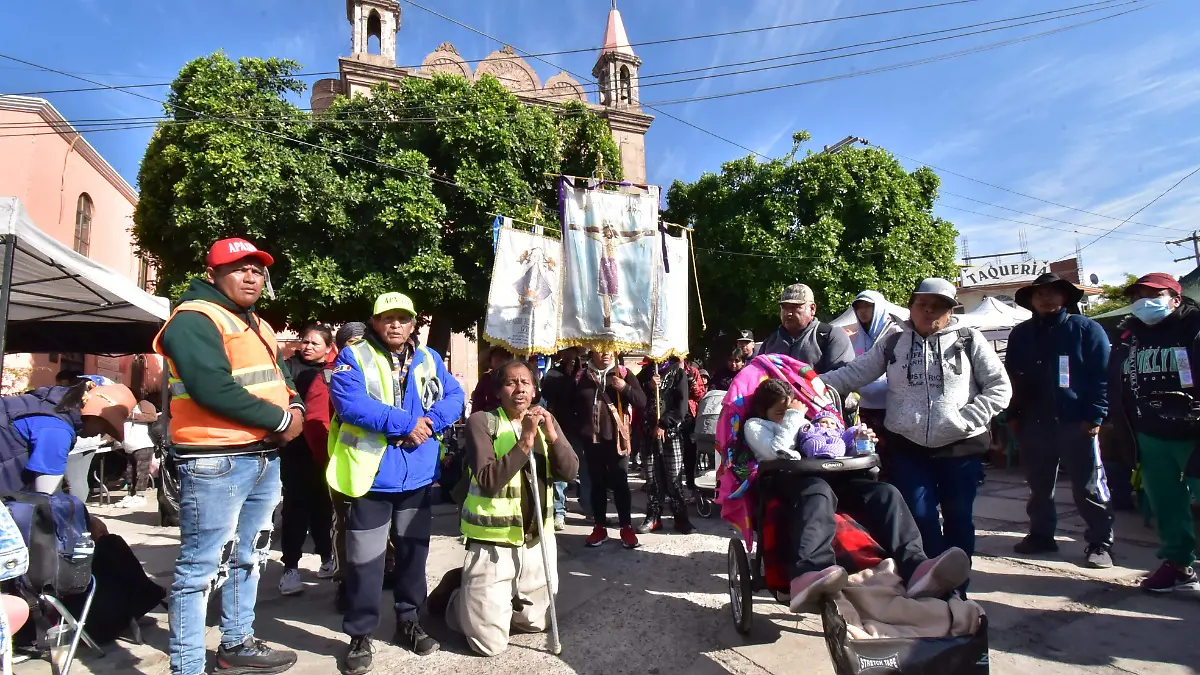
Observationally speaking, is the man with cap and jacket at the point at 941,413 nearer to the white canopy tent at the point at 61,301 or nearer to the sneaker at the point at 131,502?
the white canopy tent at the point at 61,301

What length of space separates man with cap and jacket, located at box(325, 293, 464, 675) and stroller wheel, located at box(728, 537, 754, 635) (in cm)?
163

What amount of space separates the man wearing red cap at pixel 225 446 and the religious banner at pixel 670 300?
3.71m

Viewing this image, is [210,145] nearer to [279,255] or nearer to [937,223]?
[279,255]

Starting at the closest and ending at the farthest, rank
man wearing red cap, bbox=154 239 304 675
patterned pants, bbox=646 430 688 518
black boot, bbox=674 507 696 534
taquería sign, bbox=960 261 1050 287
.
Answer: man wearing red cap, bbox=154 239 304 675 → black boot, bbox=674 507 696 534 → patterned pants, bbox=646 430 688 518 → taquería sign, bbox=960 261 1050 287

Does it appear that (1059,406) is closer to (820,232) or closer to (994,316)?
(994,316)

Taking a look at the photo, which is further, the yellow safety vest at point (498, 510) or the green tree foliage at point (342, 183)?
the green tree foliage at point (342, 183)

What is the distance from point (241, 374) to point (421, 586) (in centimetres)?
147

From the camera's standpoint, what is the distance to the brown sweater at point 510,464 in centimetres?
329

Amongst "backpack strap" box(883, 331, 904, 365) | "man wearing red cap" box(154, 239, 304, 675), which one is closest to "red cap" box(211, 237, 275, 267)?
"man wearing red cap" box(154, 239, 304, 675)

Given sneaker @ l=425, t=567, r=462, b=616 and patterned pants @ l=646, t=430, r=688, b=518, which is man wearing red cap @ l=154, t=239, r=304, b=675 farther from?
patterned pants @ l=646, t=430, r=688, b=518

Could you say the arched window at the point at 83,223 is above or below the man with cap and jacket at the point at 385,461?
above

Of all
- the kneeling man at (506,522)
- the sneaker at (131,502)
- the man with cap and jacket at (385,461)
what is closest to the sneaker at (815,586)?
the kneeling man at (506,522)

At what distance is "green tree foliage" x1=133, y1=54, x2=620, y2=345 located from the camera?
486 inches

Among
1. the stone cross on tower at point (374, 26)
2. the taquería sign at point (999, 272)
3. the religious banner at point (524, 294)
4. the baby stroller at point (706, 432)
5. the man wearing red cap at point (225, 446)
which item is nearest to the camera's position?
the man wearing red cap at point (225, 446)
